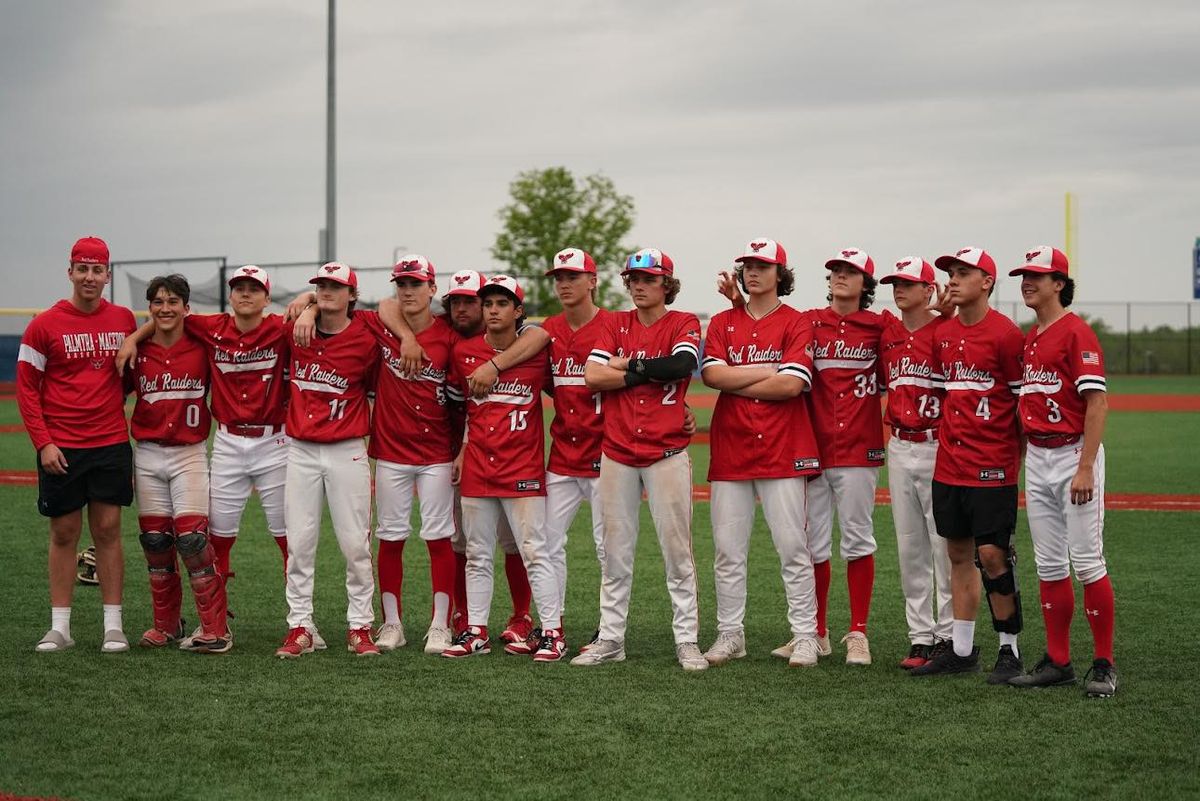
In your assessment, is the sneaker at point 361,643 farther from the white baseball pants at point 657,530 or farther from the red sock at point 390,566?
the white baseball pants at point 657,530

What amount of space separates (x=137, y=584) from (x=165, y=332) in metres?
2.49

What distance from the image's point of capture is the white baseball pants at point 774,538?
21.7 ft

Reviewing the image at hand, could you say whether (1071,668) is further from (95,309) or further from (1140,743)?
(95,309)

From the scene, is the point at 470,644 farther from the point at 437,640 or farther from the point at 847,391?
the point at 847,391

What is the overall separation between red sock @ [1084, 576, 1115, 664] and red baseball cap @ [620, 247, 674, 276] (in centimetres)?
251

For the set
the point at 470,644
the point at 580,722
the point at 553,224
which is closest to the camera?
the point at 580,722

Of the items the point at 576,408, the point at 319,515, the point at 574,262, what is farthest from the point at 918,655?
the point at 319,515

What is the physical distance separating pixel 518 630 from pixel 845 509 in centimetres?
187

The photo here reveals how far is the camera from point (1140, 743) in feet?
17.0

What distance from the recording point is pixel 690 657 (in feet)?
21.5

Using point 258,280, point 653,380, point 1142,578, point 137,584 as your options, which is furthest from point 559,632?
point 1142,578

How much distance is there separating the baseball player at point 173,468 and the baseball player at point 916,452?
3521 mm

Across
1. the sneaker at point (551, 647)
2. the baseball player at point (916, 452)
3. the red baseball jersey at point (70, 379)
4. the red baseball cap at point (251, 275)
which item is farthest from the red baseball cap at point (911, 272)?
the red baseball jersey at point (70, 379)

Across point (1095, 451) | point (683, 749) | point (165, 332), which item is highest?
point (165, 332)
